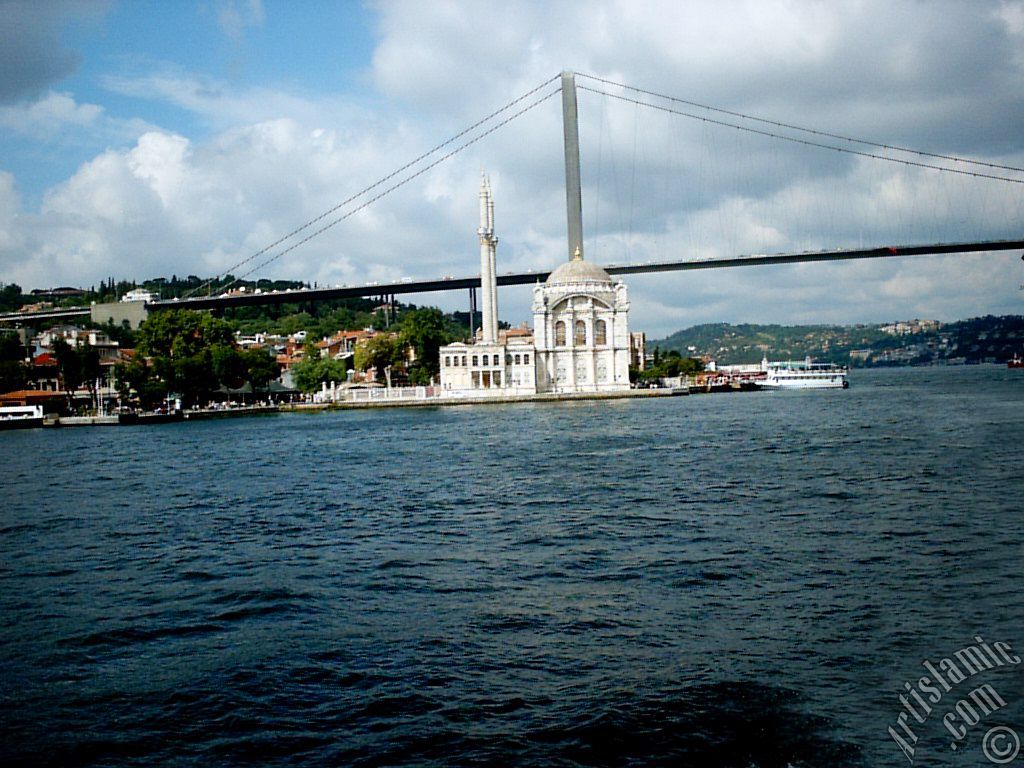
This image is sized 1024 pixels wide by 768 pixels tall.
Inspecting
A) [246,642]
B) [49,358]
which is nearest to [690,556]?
[246,642]

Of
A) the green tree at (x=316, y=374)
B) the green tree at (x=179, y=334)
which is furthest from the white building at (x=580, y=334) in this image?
the green tree at (x=179, y=334)

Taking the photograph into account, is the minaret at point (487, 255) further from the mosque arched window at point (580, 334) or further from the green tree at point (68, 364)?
the green tree at point (68, 364)

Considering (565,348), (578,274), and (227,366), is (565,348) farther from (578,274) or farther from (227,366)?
(227,366)

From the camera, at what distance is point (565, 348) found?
2244 inches

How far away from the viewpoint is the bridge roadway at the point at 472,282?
52656mm

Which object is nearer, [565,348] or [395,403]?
[395,403]

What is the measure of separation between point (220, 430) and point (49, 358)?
27.1 m

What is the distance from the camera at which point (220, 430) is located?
3700 centimetres

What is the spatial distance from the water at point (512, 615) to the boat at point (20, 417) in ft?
100

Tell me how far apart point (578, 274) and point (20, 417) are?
31223 mm

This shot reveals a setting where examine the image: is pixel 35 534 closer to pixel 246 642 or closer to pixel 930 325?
pixel 246 642

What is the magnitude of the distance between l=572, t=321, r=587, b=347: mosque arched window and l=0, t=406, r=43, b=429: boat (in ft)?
96.8

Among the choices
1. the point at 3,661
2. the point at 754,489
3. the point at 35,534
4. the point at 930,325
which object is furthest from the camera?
the point at 930,325

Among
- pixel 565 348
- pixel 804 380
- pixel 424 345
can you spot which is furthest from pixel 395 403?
pixel 804 380
